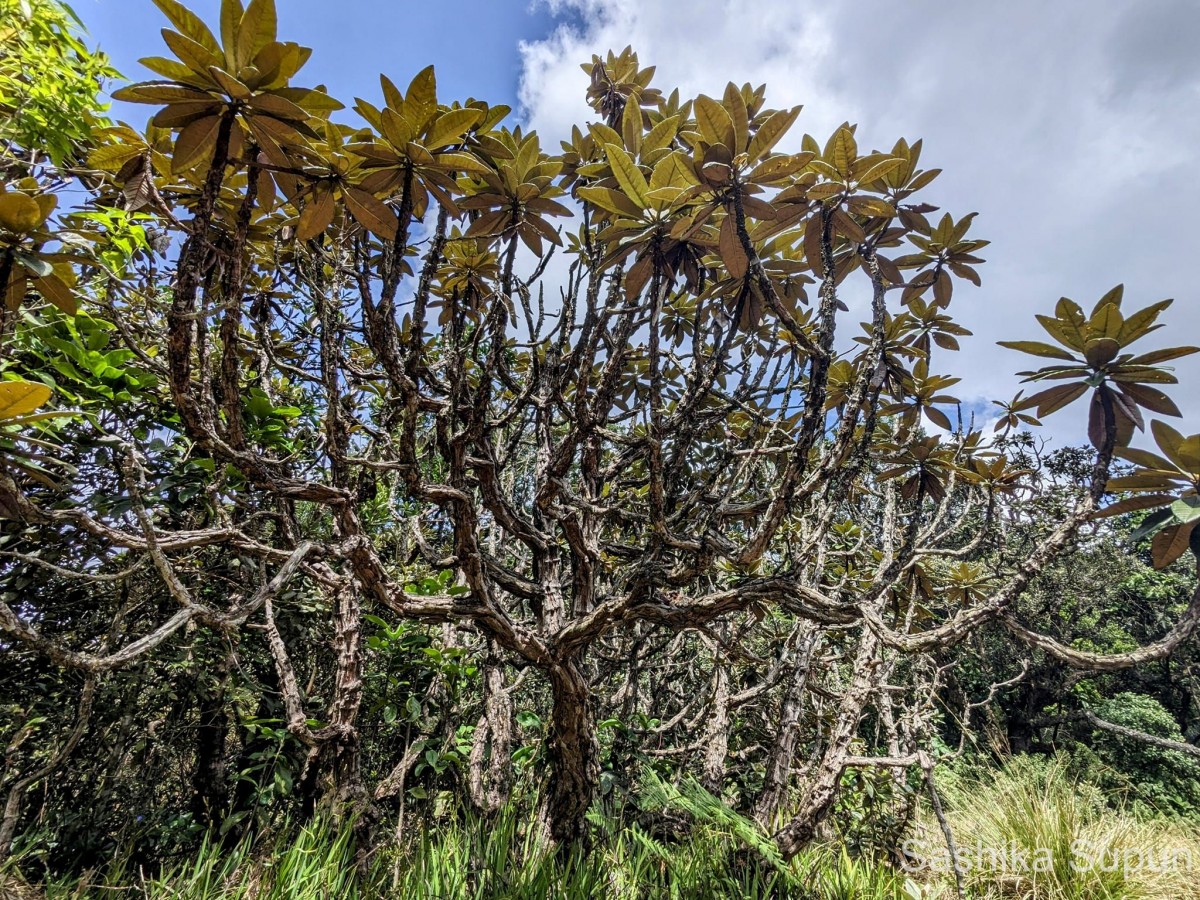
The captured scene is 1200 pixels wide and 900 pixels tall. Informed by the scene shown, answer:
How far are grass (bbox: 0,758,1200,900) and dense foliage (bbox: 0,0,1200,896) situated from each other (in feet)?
0.16

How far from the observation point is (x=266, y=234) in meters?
2.56

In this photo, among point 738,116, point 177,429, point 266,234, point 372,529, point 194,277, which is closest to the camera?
point 194,277

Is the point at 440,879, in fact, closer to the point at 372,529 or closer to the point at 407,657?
the point at 407,657

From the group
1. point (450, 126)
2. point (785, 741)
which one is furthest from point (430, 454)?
point (785, 741)

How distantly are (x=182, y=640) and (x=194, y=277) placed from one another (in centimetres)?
258

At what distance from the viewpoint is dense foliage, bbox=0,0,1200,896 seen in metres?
1.94

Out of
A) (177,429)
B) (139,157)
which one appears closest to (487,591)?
(177,429)

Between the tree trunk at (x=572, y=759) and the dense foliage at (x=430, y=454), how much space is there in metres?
0.02

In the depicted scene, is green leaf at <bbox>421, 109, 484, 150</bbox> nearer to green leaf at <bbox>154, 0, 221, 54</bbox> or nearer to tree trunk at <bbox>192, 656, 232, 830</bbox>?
green leaf at <bbox>154, 0, 221, 54</bbox>

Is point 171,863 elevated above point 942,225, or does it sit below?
below

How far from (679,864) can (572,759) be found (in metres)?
1.04

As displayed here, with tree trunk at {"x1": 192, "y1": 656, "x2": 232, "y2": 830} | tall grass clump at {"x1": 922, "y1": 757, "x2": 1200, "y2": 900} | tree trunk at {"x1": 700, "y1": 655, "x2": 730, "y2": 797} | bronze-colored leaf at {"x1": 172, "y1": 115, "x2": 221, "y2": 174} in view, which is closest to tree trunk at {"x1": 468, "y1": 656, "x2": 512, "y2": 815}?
tree trunk at {"x1": 192, "y1": 656, "x2": 232, "y2": 830}

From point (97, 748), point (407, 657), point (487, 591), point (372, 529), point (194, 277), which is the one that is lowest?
point (97, 748)

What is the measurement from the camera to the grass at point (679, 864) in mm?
2633
